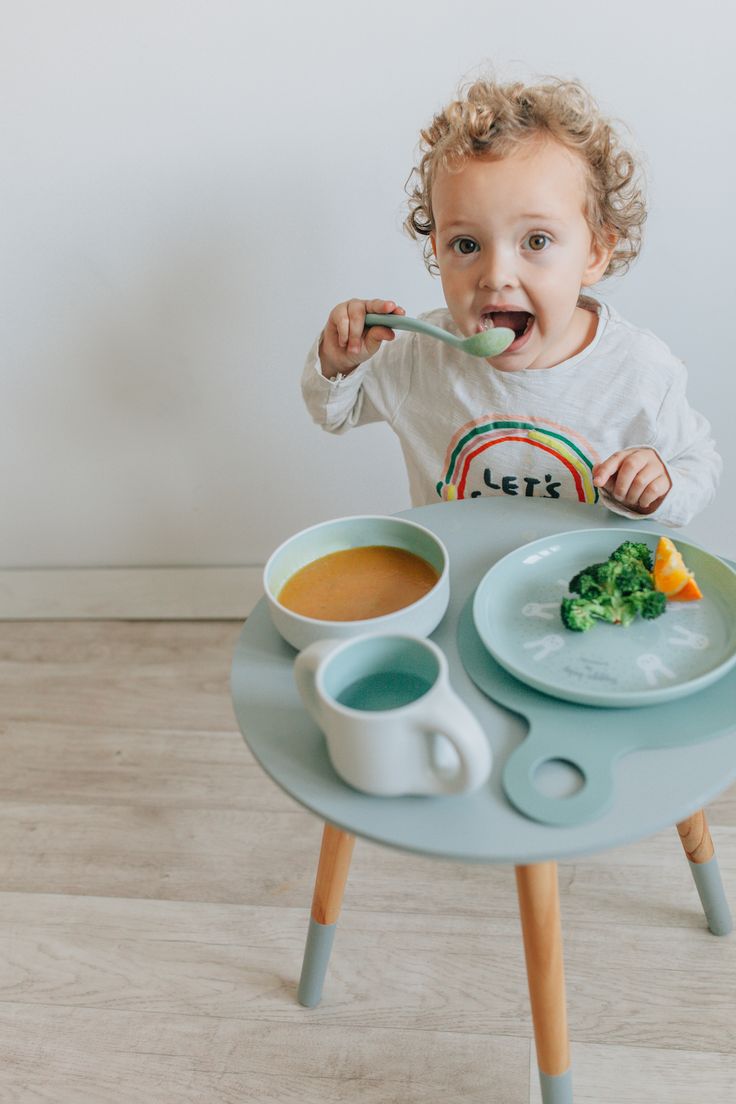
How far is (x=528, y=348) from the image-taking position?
0.88 metres

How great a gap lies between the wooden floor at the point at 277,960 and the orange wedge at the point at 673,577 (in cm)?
49

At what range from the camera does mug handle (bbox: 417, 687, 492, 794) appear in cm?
51

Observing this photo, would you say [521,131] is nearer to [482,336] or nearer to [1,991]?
[482,336]

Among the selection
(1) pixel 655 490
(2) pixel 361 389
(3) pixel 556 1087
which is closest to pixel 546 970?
(3) pixel 556 1087

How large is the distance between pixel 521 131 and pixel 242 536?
2.59 feet

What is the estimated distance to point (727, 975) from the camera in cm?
96

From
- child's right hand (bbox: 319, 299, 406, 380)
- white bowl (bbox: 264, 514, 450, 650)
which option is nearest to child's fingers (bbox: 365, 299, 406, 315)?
A: child's right hand (bbox: 319, 299, 406, 380)

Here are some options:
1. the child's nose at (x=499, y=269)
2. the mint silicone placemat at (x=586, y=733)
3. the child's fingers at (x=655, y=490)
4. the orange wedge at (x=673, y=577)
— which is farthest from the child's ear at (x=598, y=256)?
the mint silicone placemat at (x=586, y=733)

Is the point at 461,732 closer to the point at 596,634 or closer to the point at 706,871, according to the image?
the point at 596,634

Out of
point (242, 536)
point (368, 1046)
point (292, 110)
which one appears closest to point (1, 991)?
point (368, 1046)

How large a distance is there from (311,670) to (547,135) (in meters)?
0.53

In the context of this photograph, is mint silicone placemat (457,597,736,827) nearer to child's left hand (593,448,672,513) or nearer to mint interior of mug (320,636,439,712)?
mint interior of mug (320,636,439,712)

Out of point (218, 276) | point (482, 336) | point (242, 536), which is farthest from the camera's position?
point (242, 536)

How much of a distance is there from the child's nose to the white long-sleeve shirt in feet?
0.42
